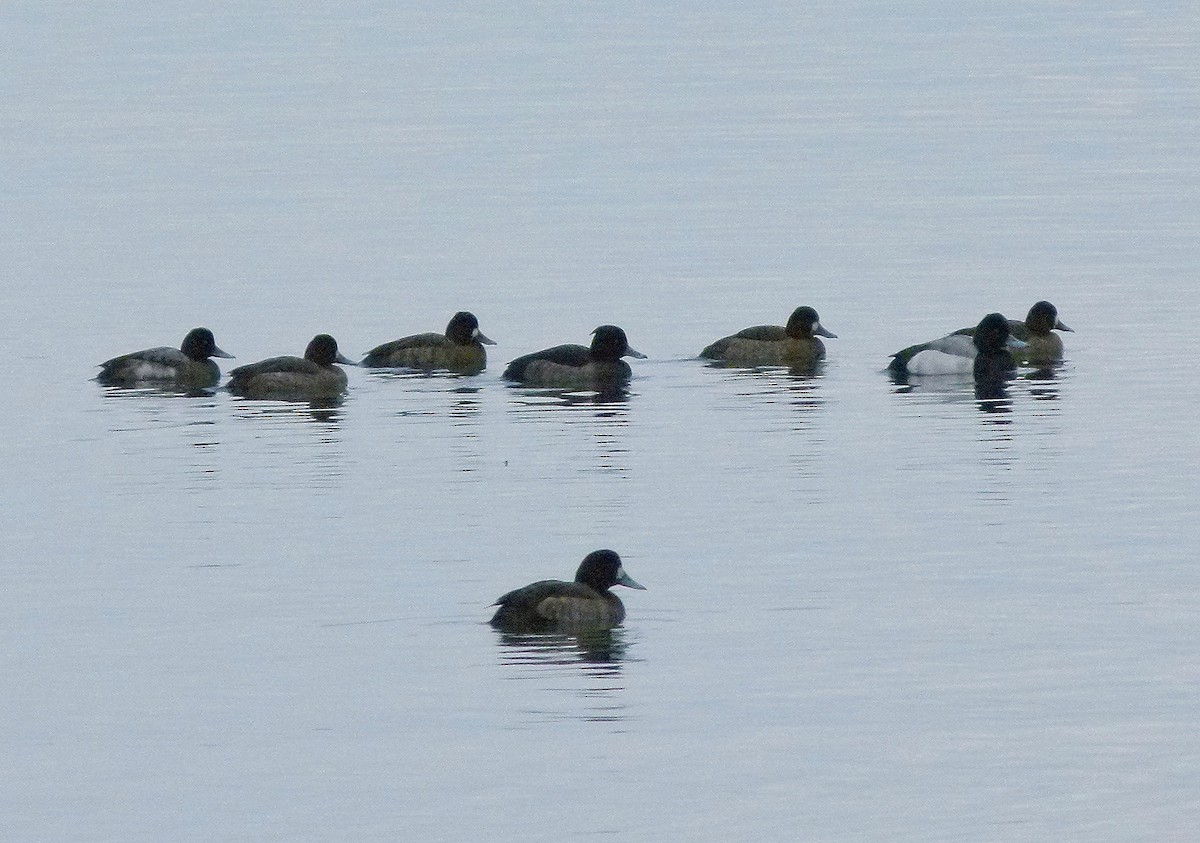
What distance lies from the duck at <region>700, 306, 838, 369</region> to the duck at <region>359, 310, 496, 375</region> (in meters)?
2.66

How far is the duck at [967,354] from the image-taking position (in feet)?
97.7

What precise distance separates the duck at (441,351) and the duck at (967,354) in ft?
15.8

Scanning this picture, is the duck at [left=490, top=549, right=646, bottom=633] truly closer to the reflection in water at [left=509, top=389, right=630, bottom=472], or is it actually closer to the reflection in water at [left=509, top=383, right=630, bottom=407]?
the reflection in water at [left=509, top=389, right=630, bottom=472]

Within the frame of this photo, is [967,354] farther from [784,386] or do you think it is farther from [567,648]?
[567,648]

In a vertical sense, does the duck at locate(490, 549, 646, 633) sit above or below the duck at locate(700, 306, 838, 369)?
below

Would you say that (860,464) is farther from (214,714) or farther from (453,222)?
(453,222)

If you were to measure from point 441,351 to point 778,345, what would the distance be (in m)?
3.87

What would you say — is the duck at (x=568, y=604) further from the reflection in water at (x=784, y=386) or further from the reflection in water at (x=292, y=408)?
the reflection in water at (x=292, y=408)

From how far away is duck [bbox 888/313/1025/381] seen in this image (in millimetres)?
29781

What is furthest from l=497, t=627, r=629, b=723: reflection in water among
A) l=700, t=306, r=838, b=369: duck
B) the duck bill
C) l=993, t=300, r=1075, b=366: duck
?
l=993, t=300, r=1075, b=366: duck

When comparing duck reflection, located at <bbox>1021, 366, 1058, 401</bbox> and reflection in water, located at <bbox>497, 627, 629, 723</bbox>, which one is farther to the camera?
duck reflection, located at <bbox>1021, 366, 1058, 401</bbox>

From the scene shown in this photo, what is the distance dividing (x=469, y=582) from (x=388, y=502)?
353 centimetres

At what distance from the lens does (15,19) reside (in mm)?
109438

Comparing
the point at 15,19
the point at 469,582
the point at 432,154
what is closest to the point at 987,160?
the point at 432,154
